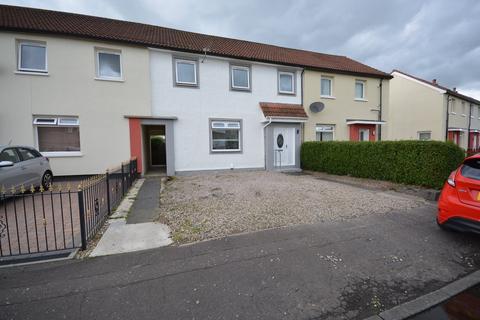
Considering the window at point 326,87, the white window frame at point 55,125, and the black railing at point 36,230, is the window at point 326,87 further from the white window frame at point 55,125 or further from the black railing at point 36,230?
the black railing at point 36,230

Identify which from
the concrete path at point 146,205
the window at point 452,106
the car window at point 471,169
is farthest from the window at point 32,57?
the window at point 452,106

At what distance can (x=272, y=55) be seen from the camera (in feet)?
42.8

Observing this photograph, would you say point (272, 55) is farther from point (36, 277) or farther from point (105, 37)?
point (36, 277)

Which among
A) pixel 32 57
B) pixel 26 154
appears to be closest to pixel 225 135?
pixel 26 154

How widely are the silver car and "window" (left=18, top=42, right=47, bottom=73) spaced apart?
13.2ft

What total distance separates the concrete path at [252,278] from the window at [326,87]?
11.4m

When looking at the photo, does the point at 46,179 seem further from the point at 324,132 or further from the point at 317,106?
the point at 324,132

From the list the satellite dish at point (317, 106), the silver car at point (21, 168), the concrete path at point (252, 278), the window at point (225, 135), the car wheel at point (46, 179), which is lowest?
the concrete path at point (252, 278)

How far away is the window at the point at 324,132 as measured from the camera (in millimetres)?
13634

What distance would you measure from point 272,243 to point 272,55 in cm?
1212

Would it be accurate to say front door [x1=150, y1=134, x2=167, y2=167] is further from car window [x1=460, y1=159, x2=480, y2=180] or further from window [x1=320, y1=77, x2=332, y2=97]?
car window [x1=460, y1=159, x2=480, y2=180]

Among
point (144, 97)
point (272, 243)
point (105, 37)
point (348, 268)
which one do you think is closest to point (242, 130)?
point (144, 97)

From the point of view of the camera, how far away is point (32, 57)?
8.91 metres

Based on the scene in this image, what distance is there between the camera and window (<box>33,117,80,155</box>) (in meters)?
9.14
